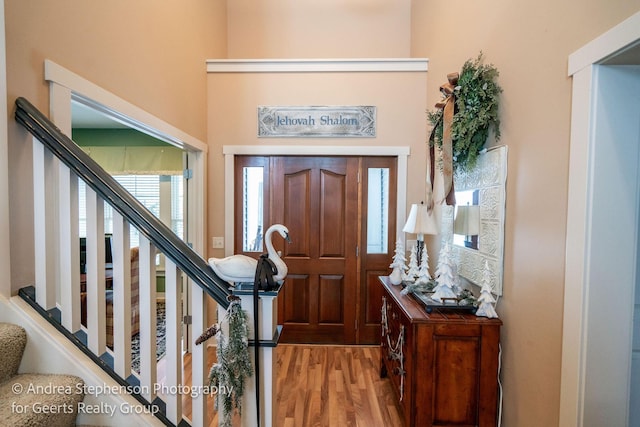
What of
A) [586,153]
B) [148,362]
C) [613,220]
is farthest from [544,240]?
[148,362]

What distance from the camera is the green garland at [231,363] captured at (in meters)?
0.99

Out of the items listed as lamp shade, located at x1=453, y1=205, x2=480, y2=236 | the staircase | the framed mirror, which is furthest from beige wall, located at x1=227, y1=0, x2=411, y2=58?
the staircase

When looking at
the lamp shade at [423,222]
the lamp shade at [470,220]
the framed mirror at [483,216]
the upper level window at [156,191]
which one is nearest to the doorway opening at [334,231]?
the lamp shade at [423,222]

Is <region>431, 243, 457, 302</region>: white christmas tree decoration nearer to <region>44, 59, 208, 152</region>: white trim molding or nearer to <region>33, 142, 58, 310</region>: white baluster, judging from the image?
<region>33, 142, 58, 310</region>: white baluster

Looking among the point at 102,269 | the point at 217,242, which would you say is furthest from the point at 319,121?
the point at 102,269

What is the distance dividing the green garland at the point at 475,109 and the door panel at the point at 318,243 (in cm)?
125

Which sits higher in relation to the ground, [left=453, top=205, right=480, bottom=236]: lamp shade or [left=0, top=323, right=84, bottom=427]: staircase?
[left=453, top=205, right=480, bottom=236]: lamp shade

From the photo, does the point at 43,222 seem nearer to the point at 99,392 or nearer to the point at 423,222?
the point at 99,392

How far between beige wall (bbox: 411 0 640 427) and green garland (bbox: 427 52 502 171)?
0.19ft

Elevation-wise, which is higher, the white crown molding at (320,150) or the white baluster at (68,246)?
the white crown molding at (320,150)

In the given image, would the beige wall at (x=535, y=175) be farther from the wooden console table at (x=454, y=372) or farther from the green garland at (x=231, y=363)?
the green garland at (x=231, y=363)

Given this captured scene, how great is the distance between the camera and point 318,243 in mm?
2881

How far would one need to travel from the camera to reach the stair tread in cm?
82

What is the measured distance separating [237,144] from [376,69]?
160 centimetres
